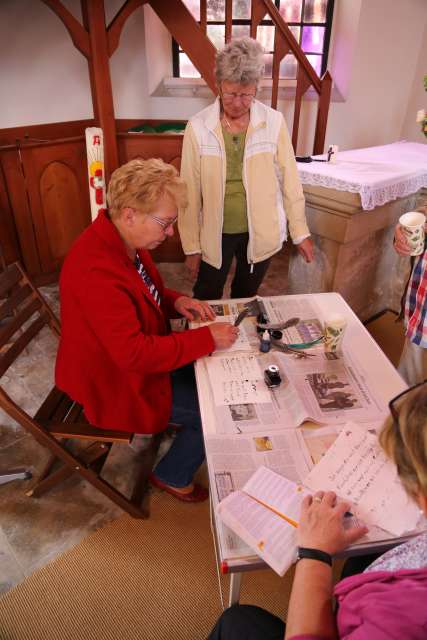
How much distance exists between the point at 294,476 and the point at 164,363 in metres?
0.57

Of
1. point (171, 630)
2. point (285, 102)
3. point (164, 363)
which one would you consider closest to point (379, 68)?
point (285, 102)

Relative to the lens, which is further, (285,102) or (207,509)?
(285,102)

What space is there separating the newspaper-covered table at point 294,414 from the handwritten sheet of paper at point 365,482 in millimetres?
27

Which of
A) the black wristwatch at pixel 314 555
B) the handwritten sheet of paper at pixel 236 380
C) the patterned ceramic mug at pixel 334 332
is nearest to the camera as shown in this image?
the black wristwatch at pixel 314 555

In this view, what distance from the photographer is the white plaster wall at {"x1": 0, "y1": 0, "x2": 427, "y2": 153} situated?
356cm

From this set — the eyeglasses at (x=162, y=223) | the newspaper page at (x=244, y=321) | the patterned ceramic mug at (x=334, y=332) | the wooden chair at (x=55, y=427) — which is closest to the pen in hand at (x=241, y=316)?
the newspaper page at (x=244, y=321)

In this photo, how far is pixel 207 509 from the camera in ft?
6.34

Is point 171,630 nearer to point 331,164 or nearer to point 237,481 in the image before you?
point 237,481

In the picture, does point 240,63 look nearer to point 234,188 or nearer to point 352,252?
point 234,188

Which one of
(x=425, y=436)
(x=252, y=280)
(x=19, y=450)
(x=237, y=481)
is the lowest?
(x=19, y=450)

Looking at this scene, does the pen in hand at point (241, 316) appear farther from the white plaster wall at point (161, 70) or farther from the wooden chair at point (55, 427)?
the white plaster wall at point (161, 70)

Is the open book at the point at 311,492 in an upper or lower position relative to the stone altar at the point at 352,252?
upper

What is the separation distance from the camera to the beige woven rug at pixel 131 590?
5.07 ft

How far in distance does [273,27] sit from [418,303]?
11.6ft
